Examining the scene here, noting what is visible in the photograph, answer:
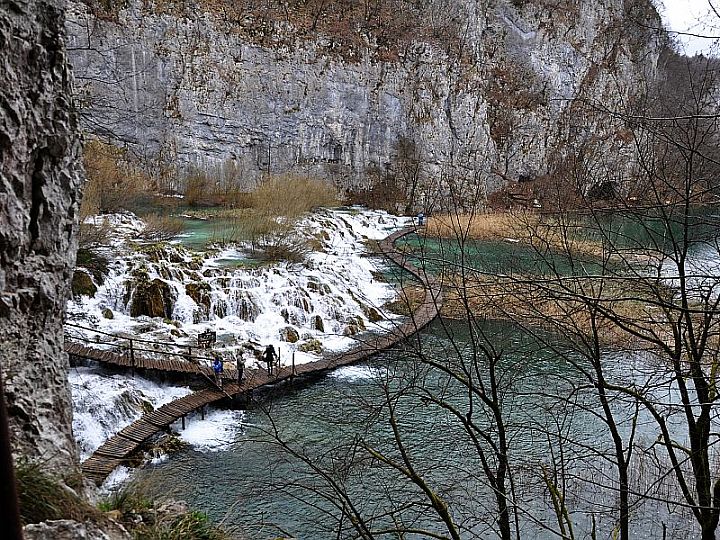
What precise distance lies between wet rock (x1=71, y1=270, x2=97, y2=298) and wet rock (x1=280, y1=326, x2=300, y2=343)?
15.3ft

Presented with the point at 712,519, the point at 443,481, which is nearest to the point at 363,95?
the point at 443,481

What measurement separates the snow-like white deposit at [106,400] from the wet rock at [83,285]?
280cm

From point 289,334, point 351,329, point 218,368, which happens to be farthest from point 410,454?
point 351,329

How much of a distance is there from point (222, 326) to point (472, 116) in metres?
29.8

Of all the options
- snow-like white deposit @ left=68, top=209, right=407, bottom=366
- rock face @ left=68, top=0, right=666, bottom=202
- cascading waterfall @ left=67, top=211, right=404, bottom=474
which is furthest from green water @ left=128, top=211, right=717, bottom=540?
rock face @ left=68, top=0, right=666, bottom=202

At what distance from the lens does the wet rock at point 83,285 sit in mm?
13617

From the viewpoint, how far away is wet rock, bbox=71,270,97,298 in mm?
13617

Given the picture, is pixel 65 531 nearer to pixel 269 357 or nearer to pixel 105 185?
pixel 269 357

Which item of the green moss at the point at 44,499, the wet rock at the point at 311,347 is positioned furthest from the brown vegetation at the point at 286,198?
the green moss at the point at 44,499

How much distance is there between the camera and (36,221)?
3.76 meters

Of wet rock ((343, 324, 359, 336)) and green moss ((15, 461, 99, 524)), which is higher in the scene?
green moss ((15, 461, 99, 524))

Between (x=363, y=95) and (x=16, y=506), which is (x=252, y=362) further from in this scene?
(x=363, y=95)

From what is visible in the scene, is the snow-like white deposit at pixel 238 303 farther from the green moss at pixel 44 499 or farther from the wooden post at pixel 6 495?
the wooden post at pixel 6 495

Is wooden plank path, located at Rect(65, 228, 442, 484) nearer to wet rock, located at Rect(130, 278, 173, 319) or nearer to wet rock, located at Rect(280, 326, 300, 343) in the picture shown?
wet rock, located at Rect(280, 326, 300, 343)
